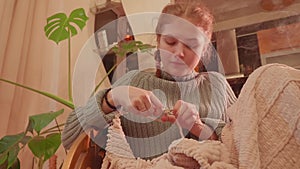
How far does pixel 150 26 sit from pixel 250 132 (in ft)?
3.20

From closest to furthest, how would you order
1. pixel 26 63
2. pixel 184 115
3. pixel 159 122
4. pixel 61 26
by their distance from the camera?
pixel 184 115 < pixel 159 122 < pixel 61 26 < pixel 26 63

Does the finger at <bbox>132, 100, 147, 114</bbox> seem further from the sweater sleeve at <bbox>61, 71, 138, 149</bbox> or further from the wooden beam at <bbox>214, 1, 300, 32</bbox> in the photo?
the wooden beam at <bbox>214, 1, 300, 32</bbox>

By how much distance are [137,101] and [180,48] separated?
32 centimetres

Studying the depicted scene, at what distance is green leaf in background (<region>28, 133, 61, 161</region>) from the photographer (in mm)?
798

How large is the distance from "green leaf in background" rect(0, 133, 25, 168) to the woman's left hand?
0.52m

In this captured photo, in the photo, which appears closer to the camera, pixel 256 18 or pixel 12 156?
pixel 12 156

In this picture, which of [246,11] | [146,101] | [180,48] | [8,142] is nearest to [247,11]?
[246,11]

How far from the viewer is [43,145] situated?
31.8 inches

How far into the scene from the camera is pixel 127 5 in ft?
4.92

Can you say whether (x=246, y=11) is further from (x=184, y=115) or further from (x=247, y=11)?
(x=184, y=115)

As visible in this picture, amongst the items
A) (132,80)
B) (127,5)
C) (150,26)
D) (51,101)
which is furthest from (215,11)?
(51,101)

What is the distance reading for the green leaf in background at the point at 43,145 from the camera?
0.80 meters

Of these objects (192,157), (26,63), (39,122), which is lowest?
(192,157)

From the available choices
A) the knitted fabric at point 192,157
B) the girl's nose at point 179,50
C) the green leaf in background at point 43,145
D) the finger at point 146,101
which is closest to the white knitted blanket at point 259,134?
the knitted fabric at point 192,157
